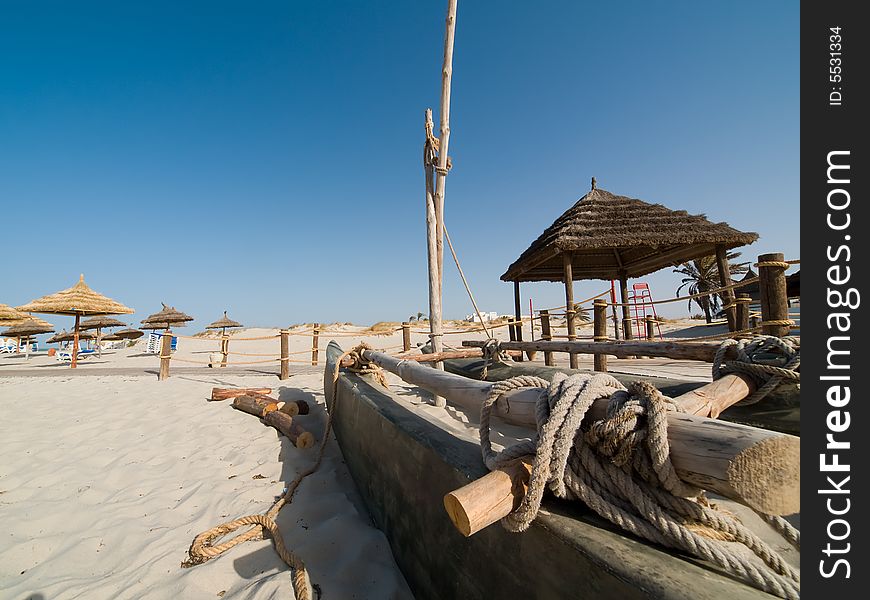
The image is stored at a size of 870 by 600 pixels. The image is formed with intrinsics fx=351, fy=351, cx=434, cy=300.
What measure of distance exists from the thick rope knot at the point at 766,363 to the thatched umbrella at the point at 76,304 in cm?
1394

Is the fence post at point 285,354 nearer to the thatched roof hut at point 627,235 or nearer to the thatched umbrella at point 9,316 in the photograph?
the thatched roof hut at point 627,235

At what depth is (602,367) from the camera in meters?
5.51

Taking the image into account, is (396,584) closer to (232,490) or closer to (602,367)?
(232,490)

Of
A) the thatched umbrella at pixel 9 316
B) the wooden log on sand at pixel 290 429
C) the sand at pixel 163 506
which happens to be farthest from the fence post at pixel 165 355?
the thatched umbrella at pixel 9 316

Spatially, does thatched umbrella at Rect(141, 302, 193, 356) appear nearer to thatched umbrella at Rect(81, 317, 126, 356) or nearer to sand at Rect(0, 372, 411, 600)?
thatched umbrella at Rect(81, 317, 126, 356)

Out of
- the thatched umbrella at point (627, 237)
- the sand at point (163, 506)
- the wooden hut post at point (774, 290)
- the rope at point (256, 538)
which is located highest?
the thatched umbrella at point (627, 237)

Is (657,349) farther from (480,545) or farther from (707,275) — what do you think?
(707,275)

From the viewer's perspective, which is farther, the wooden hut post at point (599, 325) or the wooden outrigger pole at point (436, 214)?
the wooden hut post at point (599, 325)

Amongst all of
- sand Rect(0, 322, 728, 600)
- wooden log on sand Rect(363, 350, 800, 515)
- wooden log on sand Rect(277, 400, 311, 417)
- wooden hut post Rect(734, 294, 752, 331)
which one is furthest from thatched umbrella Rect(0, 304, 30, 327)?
wooden hut post Rect(734, 294, 752, 331)
